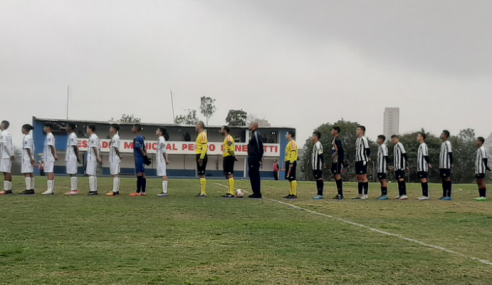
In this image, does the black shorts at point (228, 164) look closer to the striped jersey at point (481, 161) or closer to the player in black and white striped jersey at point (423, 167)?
the player in black and white striped jersey at point (423, 167)

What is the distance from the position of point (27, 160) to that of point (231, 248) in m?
10.4

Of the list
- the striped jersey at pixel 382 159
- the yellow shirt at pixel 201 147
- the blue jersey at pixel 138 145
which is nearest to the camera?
the yellow shirt at pixel 201 147

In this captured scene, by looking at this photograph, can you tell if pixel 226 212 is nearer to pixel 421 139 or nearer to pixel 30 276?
pixel 30 276

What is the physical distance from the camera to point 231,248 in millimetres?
5465

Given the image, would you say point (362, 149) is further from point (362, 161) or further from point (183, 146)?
point (183, 146)

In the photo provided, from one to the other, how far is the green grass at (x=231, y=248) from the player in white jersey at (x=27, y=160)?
15.7ft

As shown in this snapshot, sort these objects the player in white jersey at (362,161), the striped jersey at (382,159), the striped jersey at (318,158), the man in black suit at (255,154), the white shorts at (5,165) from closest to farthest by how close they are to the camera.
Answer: the man in black suit at (255,154), the white shorts at (5,165), the striped jersey at (318,158), the player in white jersey at (362,161), the striped jersey at (382,159)

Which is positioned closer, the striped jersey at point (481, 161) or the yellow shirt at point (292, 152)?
the yellow shirt at point (292, 152)

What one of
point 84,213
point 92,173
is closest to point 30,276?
point 84,213

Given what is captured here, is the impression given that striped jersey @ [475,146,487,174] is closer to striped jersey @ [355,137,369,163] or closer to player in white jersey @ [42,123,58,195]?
striped jersey @ [355,137,369,163]

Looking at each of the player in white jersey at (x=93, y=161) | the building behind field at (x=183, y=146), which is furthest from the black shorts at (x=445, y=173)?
the building behind field at (x=183, y=146)

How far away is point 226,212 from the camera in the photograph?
9.30 m

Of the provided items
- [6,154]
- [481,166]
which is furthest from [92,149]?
[481,166]

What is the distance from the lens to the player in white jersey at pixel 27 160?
534 inches
